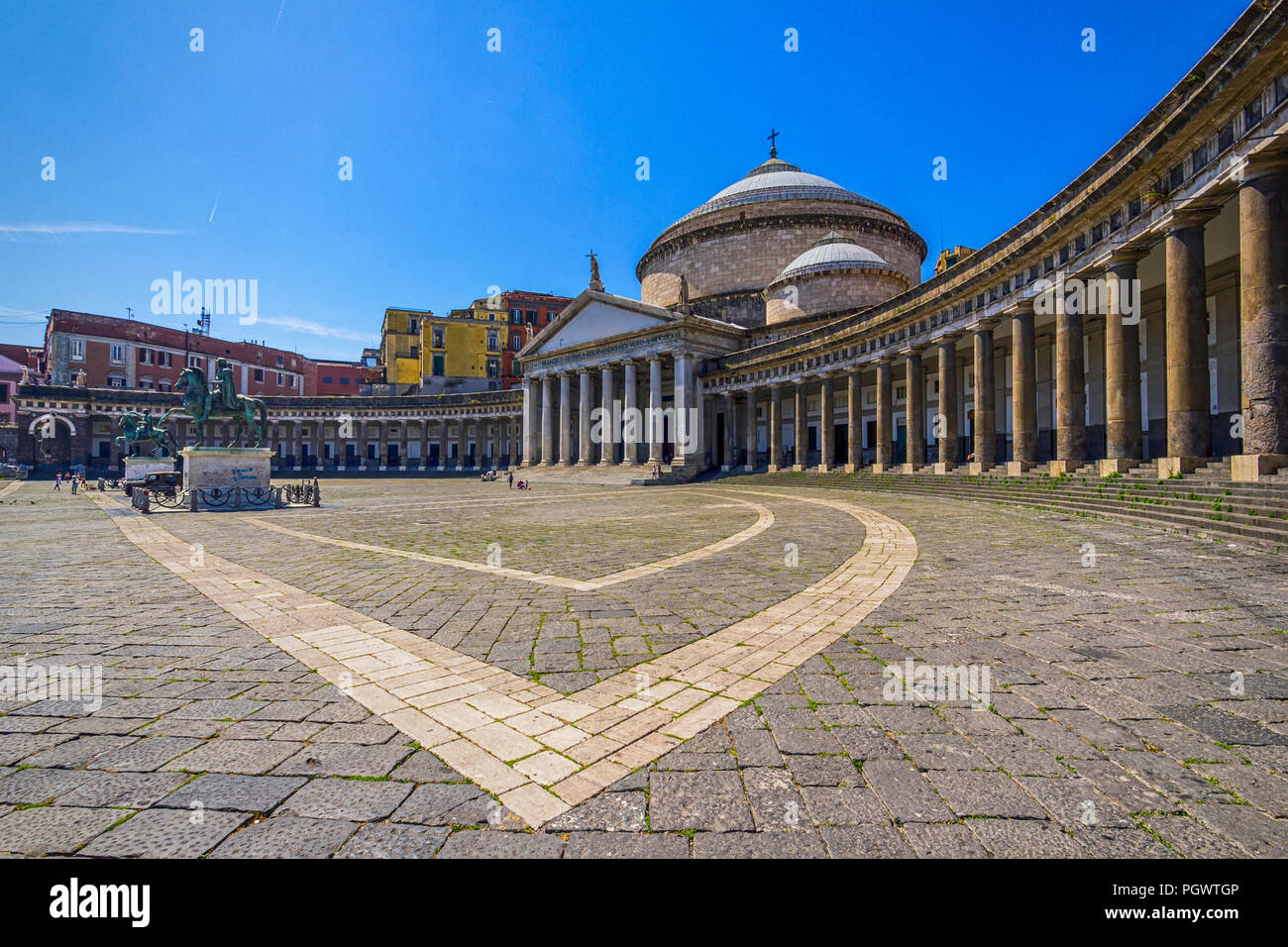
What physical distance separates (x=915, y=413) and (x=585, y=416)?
1072 inches

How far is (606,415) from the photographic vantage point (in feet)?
155

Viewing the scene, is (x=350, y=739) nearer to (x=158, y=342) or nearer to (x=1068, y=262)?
(x=1068, y=262)

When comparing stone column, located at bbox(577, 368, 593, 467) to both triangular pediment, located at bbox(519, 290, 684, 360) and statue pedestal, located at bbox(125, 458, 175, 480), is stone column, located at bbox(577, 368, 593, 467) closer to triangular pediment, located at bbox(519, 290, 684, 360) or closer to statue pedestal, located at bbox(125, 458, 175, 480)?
triangular pediment, located at bbox(519, 290, 684, 360)

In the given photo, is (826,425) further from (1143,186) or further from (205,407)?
(205,407)

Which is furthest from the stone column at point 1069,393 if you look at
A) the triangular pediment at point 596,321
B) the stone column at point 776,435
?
the triangular pediment at point 596,321

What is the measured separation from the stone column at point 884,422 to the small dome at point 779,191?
2931 centimetres

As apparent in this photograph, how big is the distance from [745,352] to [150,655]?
3635 centimetres

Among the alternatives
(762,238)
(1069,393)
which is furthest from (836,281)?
(1069,393)

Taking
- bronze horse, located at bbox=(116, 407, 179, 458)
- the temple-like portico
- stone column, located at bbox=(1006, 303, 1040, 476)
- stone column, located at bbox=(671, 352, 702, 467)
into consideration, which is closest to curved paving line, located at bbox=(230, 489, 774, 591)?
stone column, located at bbox=(1006, 303, 1040, 476)

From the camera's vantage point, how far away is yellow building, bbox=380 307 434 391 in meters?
70.4

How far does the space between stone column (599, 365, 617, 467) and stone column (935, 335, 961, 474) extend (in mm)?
26208

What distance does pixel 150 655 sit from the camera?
4.44 metres

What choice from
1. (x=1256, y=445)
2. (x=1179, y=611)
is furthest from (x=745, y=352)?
(x=1179, y=611)

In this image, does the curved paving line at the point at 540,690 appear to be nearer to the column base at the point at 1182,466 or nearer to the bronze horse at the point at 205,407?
the column base at the point at 1182,466
